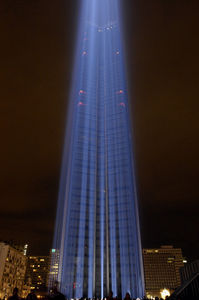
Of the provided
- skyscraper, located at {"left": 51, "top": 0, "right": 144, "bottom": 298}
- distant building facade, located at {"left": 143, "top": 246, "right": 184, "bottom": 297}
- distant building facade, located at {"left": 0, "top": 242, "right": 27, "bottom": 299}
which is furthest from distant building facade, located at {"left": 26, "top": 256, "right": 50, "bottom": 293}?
skyscraper, located at {"left": 51, "top": 0, "right": 144, "bottom": 298}

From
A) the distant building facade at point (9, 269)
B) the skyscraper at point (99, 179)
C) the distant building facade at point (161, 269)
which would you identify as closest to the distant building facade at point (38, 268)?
the distant building facade at point (161, 269)

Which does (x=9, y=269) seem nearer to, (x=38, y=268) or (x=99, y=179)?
(x=99, y=179)

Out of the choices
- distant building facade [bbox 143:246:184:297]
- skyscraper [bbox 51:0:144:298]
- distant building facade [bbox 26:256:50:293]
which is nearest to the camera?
skyscraper [bbox 51:0:144:298]

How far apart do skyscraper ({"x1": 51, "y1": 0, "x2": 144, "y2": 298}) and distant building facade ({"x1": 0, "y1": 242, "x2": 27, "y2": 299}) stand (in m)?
26.8

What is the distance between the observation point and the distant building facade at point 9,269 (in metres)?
72.8

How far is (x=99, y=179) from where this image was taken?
5891cm

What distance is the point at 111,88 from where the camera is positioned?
224 feet

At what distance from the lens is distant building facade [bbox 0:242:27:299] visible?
239ft

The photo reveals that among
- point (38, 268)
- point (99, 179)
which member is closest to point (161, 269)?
point (38, 268)

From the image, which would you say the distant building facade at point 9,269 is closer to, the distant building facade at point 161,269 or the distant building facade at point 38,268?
the distant building facade at point 161,269

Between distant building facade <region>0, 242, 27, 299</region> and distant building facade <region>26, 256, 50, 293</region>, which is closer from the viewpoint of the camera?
distant building facade <region>0, 242, 27, 299</region>

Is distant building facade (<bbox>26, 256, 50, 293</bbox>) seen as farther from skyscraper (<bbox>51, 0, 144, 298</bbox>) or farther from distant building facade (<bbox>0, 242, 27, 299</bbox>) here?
skyscraper (<bbox>51, 0, 144, 298</bbox>)

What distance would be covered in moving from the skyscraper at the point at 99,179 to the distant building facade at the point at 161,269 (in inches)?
4439

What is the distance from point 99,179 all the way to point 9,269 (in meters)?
47.9
